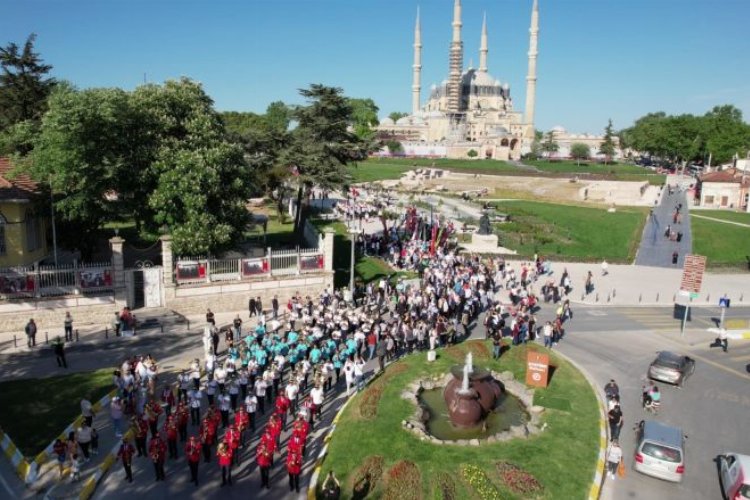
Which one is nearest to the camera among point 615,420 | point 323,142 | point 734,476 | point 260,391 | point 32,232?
point 734,476

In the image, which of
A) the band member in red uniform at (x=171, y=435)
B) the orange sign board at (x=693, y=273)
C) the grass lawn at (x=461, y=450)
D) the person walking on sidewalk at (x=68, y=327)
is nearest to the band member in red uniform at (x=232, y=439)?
the band member in red uniform at (x=171, y=435)

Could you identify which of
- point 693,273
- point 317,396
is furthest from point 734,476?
point 693,273

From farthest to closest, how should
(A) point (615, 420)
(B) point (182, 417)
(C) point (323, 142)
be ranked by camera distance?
(C) point (323, 142), (A) point (615, 420), (B) point (182, 417)

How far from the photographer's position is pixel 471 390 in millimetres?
16047

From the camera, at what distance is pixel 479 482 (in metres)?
12.8

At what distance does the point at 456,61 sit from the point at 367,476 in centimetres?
14996

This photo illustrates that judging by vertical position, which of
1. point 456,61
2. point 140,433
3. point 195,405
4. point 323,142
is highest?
point 456,61

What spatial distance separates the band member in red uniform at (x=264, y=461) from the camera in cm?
1254

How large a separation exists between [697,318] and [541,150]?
127 meters

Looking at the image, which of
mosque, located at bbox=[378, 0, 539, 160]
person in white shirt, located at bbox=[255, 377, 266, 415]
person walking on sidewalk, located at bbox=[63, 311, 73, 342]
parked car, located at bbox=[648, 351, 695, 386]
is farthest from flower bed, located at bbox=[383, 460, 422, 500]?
mosque, located at bbox=[378, 0, 539, 160]

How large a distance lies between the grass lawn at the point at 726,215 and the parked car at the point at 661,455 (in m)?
48.8

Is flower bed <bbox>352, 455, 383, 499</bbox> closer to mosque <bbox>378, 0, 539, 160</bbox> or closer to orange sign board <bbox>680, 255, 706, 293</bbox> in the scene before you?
orange sign board <bbox>680, 255, 706, 293</bbox>

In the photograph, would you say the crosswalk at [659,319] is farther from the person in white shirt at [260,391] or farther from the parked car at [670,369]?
the person in white shirt at [260,391]

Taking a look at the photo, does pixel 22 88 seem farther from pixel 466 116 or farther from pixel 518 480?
pixel 466 116
